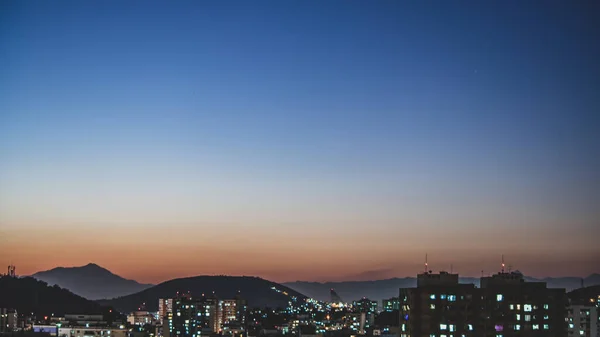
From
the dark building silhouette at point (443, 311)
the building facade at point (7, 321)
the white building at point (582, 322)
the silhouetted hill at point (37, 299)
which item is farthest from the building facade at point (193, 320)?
the dark building silhouette at point (443, 311)

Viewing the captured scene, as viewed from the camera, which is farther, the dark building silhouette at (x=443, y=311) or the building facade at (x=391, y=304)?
the building facade at (x=391, y=304)

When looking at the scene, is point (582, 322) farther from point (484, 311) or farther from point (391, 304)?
point (391, 304)

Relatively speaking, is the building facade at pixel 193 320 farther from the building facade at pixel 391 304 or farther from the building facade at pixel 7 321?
the building facade at pixel 391 304

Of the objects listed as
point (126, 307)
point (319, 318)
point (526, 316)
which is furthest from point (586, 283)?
point (126, 307)

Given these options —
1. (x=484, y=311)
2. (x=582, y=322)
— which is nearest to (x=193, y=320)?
(x=582, y=322)

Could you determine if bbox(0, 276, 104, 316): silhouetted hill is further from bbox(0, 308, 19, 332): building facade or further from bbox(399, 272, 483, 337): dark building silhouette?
bbox(399, 272, 483, 337): dark building silhouette

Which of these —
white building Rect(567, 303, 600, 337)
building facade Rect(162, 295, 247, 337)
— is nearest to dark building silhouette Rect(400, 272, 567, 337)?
white building Rect(567, 303, 600, 337)
